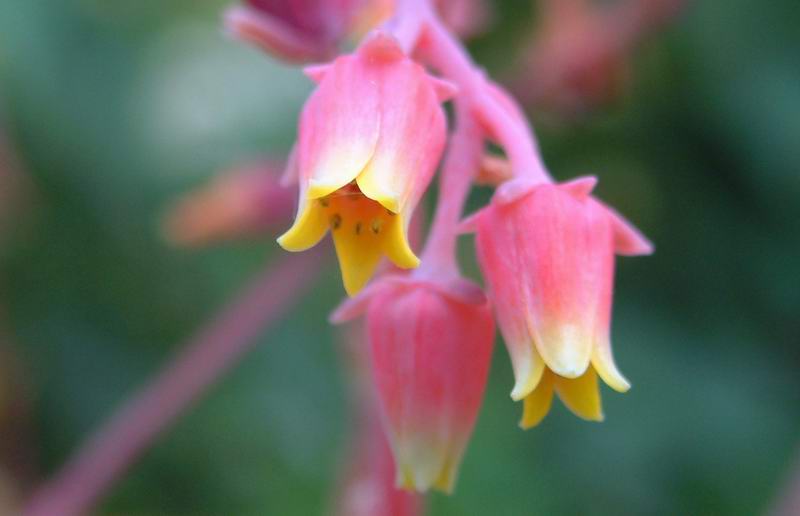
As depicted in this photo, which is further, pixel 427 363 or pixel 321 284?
pixel 321 284

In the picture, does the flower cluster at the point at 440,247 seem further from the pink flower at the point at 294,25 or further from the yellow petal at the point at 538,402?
the pink flower at the point at 294,25

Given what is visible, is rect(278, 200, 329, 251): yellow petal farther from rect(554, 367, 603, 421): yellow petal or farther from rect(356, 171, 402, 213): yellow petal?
rect(554, 367, 603, 421): yellow petal

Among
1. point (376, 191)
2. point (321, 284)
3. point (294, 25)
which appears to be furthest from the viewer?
point (321, 284)

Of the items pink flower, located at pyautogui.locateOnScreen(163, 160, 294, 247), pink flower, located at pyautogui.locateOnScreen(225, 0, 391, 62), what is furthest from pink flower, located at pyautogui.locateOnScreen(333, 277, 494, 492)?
pink flower, located at pyautogui.locateOnScreen(163, 160, 294, 247)

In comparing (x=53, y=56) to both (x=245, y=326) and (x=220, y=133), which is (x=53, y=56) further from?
(x=245, y=326)

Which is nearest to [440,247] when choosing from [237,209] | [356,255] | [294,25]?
[356,255]

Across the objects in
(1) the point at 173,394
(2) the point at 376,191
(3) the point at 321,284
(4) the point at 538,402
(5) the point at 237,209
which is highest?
(2) the point at 376,191

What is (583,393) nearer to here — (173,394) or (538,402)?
(538,402)
